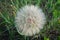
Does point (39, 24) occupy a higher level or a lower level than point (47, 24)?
higher

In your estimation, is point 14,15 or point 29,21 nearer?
point 29,21

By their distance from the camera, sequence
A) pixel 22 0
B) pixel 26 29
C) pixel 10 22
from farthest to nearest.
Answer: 1. pixel 22 0
2. pixel 10 22
3. pixel 26 29

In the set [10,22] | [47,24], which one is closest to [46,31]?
[47,24]

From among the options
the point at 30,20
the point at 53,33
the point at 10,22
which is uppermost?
the point at 30,20

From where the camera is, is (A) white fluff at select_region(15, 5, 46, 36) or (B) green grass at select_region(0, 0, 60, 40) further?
(B) green grass at select_region(0, 0, 60, 40)

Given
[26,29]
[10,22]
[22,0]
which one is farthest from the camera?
[22,0]

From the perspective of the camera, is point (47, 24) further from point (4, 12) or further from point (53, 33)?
point (4, 12)

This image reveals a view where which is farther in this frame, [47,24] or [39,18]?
[47,24]

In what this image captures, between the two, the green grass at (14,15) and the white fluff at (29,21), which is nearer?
the white fluff at (29,21)
